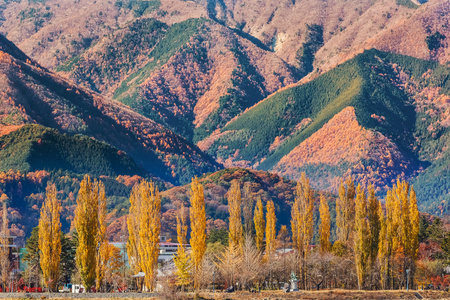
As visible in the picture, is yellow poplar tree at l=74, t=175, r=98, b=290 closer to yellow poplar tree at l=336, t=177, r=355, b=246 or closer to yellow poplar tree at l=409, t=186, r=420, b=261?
yellow poplar tree at l=409, t=186, r=420, b=261

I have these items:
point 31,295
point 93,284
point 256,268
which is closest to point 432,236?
point 256,268

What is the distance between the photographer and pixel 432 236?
443 feet

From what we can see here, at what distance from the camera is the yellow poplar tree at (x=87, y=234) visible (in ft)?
293

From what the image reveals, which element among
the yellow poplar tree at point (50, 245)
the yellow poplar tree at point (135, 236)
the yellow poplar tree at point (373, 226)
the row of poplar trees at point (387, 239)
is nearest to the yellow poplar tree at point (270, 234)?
the row of poplar trees at point (387, 239)

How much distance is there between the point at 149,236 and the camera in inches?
3676

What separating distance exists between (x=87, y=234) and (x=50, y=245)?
20.7 ft

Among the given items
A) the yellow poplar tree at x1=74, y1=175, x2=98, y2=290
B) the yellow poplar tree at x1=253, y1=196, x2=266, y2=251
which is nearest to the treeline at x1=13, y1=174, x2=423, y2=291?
the yellow poplar tree at x1=74, y1=175, x2=98, y2=290

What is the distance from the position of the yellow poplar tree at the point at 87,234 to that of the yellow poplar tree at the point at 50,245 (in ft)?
15.0

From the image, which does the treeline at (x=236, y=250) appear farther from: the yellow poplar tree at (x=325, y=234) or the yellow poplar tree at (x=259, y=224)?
the yellow poplar tree at (x=259, y=224)

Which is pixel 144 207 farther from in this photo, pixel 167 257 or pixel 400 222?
pixel 167 257

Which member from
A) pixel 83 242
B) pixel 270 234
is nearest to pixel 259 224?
pixel 270 234

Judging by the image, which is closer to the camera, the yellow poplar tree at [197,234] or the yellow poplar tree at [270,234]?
the yellow poplar tree at [197,234]

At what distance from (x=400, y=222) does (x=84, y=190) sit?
42.3 metres

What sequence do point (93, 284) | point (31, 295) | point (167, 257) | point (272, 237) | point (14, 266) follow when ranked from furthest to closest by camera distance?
1. point (167, 257)
2. point (14, 266)
3. point (272, 237)
4. point (93, 284)
5. point (31, 295)
